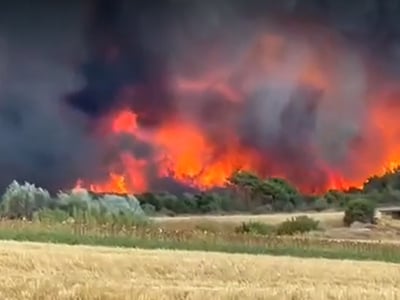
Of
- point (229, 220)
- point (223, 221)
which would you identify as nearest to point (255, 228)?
point (223, 221)

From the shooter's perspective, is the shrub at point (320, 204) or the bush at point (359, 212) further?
the shrub at point (320, 204)

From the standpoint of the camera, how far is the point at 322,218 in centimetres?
7562

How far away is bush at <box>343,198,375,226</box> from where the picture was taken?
248ft

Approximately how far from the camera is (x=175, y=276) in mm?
30969

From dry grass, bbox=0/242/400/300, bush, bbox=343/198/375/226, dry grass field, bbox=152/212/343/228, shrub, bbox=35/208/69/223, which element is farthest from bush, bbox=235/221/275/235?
dry grass, bbox=0/242/400/300

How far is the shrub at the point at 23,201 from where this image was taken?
204 feet

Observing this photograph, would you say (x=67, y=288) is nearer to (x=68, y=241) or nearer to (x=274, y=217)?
(x=68, y=241)

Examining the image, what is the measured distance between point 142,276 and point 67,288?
191 inches

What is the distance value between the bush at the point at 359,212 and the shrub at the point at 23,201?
21.6 m

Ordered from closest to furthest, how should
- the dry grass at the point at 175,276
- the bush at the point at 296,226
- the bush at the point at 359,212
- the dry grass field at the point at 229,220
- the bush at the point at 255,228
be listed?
the dry grass at the point at 175,276 < the bush at the point at 255,228 < the bush at the point at 296,226 < the dry grass field at the point at 229,220 < the bush at the point at 359,212

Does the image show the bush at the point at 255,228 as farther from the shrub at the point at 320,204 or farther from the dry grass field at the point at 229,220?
the shrub at the point at 320,204

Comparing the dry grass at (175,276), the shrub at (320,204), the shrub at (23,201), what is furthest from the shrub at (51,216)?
the shrub at (320,204)

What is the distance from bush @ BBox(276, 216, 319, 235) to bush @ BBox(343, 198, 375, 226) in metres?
5.71

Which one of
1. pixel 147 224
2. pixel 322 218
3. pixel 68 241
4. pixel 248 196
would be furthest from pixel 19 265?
pixel 248 196
